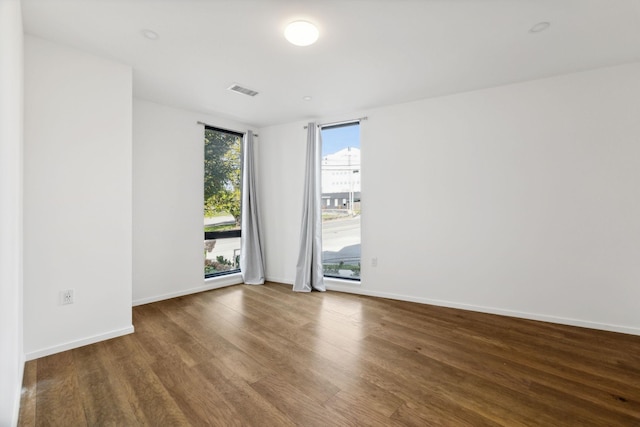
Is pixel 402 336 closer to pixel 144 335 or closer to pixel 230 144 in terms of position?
pixel 144 335

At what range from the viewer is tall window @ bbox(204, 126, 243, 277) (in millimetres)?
4289

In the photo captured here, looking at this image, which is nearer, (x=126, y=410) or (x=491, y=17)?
(x=126, y=410)

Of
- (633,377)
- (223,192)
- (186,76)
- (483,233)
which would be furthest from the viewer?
(223,192)

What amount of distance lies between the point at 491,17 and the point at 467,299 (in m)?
2.88

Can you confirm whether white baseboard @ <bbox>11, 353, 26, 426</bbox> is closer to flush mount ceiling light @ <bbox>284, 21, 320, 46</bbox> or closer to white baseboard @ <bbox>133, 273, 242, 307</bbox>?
white baseboard @ <bbox>133, 273, 242, 307</bbox>

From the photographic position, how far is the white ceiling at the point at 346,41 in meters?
1.90

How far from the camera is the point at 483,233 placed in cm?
325

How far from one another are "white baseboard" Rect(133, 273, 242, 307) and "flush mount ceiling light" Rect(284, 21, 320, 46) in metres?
3.49

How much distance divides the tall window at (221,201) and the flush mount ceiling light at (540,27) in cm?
394

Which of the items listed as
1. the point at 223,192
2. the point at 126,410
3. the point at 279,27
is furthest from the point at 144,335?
the point at 279,27

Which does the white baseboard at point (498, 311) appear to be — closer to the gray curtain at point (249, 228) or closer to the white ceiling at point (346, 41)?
the gray curtain at point (249, 228)

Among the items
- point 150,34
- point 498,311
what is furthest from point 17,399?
point 498,311

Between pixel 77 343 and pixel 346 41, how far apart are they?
3.48m

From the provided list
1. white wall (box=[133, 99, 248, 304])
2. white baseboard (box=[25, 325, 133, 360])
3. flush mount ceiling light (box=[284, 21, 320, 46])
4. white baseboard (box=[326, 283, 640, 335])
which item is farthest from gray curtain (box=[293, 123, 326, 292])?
white baseboard (box=[25, 325, 133, 360])
